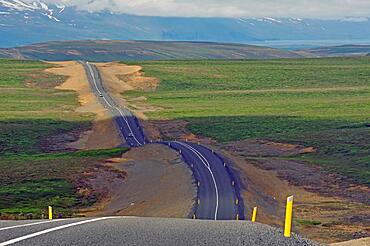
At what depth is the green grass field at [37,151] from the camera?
50906mm

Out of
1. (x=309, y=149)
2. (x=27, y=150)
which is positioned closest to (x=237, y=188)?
(x=309, y=149)

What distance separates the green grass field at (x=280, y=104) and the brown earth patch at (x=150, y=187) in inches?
640

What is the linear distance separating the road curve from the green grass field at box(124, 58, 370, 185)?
1094cm

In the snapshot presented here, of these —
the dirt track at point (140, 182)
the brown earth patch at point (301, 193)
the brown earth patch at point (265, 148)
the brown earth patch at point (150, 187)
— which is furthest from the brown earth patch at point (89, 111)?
the brown earth patch at point (150, 187)

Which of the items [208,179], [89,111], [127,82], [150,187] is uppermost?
[208,179]

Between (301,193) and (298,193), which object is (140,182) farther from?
(301,193)

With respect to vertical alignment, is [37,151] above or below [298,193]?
below

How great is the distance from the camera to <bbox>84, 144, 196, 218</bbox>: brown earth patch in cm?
4691

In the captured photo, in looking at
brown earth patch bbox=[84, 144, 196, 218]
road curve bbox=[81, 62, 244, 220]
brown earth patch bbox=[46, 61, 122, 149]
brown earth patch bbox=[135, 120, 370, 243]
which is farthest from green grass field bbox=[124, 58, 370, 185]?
brown earth patch bbox=[84, 144, 196, 218]

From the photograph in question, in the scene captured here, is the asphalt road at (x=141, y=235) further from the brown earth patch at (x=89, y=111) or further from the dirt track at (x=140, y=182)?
the brown earth patch at (x=89, y=111)

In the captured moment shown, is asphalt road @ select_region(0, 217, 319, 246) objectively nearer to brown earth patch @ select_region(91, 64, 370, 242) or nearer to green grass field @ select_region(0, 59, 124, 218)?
brown earth patch @ select_region(91, 64, 370, 242)

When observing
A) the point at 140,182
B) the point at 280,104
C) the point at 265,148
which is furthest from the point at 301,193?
the point at 280,104

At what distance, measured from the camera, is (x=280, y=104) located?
13075 cm

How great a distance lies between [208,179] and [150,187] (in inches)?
184
